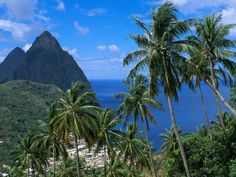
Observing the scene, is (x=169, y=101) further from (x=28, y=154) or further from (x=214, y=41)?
(x=28, y=154)

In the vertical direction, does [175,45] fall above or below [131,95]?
above

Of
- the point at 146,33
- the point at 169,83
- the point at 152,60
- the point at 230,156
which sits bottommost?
the point at 230,156

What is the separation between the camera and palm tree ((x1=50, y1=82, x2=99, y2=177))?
132 feet

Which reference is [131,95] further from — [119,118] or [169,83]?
[169,83]

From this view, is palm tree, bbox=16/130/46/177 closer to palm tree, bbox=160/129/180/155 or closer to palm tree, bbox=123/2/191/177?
palm tree, bbox=160/129/180/155

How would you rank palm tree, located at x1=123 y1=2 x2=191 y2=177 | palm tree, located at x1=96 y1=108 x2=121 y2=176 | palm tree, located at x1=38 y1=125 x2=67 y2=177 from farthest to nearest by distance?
1. palm tree, located at x1=96 y1=108 x2=121 y2=176
2. palm tree, located at x1=38 y1=125 x2=67 y2=177
3. palm tree, located at x1=123 y1=2 x2=191 y2=177

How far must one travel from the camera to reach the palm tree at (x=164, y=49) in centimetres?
3098

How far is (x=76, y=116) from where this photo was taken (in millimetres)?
40562

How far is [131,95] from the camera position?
47.4 m

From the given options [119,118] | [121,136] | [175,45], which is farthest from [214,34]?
[121,136]

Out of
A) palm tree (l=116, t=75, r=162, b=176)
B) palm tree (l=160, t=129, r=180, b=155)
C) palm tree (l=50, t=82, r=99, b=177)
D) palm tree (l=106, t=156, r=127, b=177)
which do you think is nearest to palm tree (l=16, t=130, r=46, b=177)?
palm tree (l=106, t=156, r=127, b=177)

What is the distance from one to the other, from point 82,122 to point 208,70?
15418mm

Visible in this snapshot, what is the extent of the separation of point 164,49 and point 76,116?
13.5m

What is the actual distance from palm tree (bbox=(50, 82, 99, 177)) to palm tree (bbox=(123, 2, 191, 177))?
11356 millimetres
